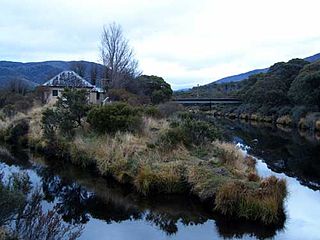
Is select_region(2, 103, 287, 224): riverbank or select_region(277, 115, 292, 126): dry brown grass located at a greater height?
select_region(2, 103, 287, 224): riverbank

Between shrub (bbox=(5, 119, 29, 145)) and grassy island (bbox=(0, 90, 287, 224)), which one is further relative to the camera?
shrub (bbox=(5, 119, 29, 145))

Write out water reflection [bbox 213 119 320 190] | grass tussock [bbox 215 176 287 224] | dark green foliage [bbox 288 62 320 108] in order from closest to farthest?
grass tussock [bbox 215 176 287 224]
water reflection [bbox 213 119 320 190]
dark green foliage [bbox 288 62 320 108]

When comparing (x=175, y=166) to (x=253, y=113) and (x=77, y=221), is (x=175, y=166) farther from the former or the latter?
(x=253, y=113)

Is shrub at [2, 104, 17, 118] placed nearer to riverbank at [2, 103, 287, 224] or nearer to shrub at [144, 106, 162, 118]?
riverbank at [2, 103, 287, 224]

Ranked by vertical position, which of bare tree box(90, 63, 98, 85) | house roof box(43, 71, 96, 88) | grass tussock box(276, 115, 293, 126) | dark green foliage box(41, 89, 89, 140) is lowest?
grass tussock box(276, 115, 293, 126)

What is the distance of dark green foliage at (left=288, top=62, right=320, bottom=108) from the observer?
140 feet

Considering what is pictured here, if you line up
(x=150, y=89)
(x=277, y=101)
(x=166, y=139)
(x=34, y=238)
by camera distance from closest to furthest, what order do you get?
(x=34, y=238), (x=166, y=139), (x=150, y=89), (x=277, y=101)

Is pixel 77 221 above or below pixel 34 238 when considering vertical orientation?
below

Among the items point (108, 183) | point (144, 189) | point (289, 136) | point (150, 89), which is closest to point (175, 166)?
point (144, 189)

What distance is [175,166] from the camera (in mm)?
15086

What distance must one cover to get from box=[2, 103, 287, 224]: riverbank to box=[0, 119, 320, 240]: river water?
1.41 ft

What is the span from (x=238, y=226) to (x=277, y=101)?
4497cm

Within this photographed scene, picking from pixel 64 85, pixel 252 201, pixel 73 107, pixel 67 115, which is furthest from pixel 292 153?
pixel 64 85

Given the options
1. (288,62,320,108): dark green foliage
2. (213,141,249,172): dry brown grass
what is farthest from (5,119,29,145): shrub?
(288,62,320,108): dark green foliage
